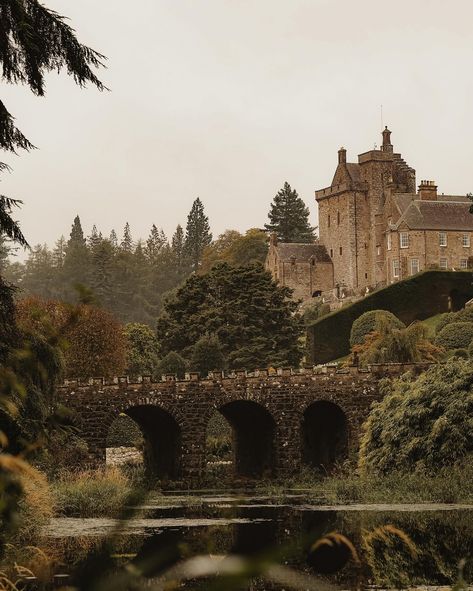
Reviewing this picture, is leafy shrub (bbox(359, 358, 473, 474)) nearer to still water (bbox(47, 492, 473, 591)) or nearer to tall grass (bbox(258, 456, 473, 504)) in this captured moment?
tall grass (bbox(258, 456, 473, 504))

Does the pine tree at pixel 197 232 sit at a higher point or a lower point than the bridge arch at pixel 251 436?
higher

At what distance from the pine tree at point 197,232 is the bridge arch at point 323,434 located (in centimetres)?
7721

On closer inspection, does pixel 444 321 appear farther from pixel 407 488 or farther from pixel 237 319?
pixel 407 488

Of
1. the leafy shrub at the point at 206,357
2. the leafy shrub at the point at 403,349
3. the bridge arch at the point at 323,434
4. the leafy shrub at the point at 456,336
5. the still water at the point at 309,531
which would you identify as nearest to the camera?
the still water at the point at 309,531

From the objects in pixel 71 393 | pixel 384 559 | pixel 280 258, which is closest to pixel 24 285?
pixel 280 258

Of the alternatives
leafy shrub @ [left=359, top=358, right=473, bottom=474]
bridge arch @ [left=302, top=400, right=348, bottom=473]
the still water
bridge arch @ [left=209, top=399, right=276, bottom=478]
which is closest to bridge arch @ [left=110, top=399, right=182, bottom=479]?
bridge arch @ [left=209, top=399, right=276, bottom=478]

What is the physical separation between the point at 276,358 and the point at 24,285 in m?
76.8

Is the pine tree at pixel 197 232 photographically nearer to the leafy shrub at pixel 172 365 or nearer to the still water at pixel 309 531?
the leafy shrub at pixel 172 365

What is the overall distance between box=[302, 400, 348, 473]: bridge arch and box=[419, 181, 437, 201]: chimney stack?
3593 cm

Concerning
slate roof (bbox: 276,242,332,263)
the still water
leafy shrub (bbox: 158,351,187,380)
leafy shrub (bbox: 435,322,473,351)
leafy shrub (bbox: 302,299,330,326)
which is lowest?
the still water

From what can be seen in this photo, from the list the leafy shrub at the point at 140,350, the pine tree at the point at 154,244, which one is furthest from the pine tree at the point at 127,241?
the leafy shrub at the point at 140,350

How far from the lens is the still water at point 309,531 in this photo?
58.4ft

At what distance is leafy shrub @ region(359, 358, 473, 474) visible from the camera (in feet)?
112

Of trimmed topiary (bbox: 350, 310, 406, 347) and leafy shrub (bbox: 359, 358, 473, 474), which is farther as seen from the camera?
trimmed topiary (bbox: 350, 310, 406, 347)
